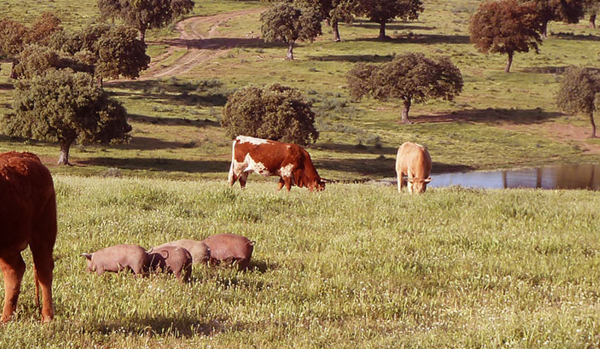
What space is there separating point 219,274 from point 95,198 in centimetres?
698

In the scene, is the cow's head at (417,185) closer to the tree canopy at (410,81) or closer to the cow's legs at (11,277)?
the cow's legs at (11,277)

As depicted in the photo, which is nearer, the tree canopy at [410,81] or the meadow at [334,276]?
the meadow at [334,276]

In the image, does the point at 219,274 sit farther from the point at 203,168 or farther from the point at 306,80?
the point at 306,80

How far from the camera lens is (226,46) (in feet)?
394

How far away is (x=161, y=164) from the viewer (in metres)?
53.5

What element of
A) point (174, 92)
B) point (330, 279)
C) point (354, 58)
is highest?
point (330, 279)

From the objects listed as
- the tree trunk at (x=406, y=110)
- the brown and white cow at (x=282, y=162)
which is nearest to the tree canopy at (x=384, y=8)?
the tree trunk at (x=406, y=110)

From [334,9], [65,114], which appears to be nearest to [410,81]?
[65,114]

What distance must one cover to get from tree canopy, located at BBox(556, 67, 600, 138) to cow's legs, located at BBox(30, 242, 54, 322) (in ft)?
243

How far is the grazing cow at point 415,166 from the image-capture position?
74.2ft

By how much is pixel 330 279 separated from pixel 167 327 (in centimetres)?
294

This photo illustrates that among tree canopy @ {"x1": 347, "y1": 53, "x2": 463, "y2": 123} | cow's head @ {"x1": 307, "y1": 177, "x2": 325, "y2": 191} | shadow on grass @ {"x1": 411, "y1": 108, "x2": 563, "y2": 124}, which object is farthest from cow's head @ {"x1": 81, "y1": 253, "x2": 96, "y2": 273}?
shadow on grass @ {"x1": 411, "y1": 108, "x2": 563, "y2": 124}

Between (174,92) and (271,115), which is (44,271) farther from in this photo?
(174,92)

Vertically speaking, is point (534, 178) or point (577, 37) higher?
point (577, 37)
